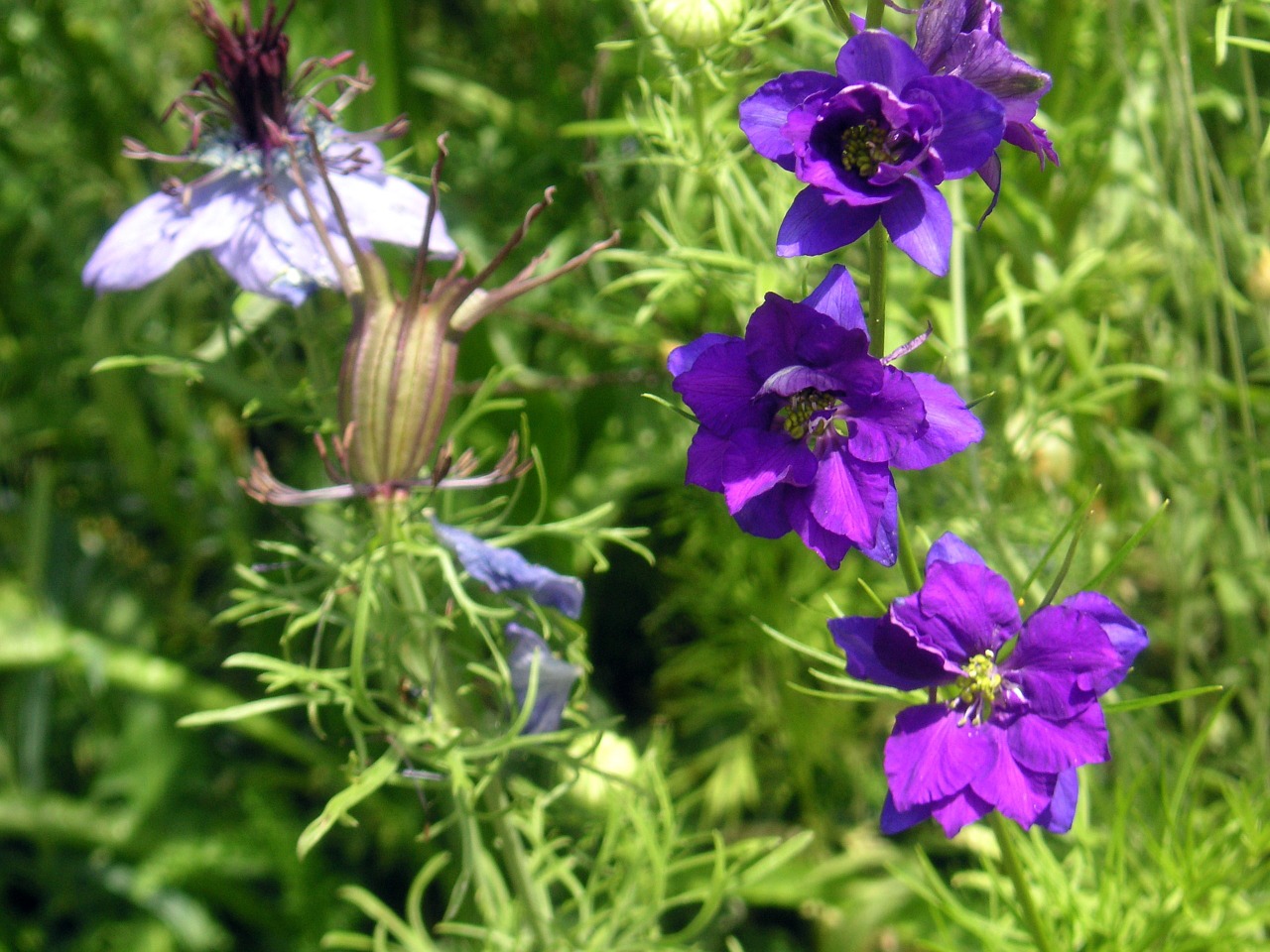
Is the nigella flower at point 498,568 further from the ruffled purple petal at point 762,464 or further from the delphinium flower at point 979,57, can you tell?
the delphinium flower at point 979,57

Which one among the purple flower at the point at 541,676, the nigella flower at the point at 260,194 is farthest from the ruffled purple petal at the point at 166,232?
the purple flower at the point at 541,676

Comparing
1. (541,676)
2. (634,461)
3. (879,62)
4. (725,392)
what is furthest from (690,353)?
(634,461)

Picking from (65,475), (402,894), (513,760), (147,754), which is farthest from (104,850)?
(513,760)

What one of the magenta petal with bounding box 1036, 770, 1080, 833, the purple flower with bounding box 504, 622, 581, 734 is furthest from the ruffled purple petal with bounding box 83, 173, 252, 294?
the magenta petal with bounding box 1036, 770, 1080, 833

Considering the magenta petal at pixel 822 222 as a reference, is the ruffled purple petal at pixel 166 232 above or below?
below

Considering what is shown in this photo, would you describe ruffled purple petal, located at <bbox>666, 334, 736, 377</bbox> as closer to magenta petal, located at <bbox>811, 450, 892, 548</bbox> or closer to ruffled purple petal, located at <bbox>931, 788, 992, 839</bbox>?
magenta petal, located at <bbox>811, 450, 892, 548</bbox>

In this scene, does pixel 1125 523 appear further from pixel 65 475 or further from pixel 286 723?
pixel 65 475
